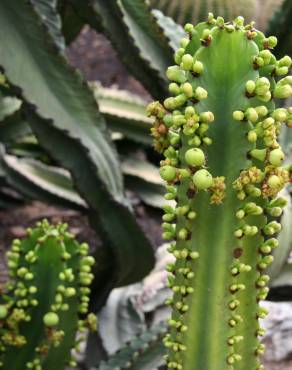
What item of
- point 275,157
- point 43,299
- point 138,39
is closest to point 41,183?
point 138,39

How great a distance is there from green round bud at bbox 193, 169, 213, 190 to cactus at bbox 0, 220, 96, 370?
0.48 meters

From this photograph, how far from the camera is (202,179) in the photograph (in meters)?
0.95

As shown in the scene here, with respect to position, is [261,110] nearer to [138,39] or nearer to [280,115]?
[280,115]

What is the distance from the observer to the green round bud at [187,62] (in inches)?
37.6

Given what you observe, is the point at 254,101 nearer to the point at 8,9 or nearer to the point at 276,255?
the point at 8,9

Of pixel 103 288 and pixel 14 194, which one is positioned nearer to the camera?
pixel 103 288

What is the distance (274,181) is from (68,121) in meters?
0.74

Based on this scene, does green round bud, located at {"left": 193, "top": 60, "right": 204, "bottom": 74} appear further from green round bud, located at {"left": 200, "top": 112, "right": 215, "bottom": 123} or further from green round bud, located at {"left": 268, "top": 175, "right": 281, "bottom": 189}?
green round bud, located at {"left": 268, "top": 175, "right": 281, "bottom": 189}

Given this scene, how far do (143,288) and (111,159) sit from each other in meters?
0.47

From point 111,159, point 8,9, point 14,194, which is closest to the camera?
point 8,9

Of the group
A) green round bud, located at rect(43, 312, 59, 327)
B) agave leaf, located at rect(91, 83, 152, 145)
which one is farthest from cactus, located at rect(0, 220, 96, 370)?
agave leaf, located at rect(91, 83, 152, 145)

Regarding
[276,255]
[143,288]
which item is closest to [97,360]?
[143,288]

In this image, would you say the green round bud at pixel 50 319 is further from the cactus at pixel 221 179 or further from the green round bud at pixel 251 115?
the green round bud at pixel 251 115

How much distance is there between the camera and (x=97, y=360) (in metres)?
1.89
